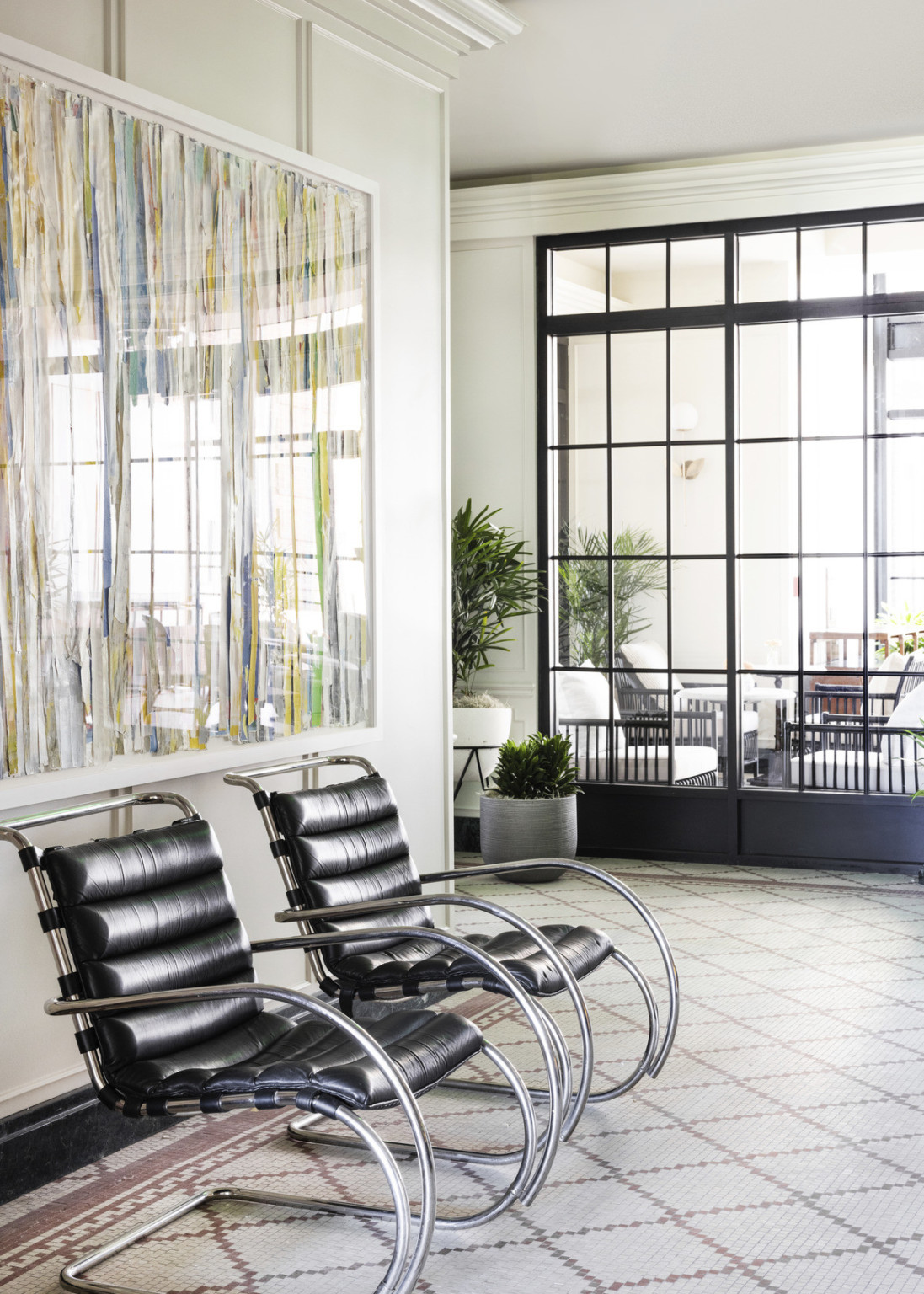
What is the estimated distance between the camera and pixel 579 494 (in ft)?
22.3

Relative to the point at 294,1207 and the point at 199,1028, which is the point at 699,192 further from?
the point at 294,1207

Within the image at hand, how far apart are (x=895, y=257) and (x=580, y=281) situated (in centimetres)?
154

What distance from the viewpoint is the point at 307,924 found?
3.28 m

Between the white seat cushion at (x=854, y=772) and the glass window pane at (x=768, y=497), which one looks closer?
the white seat cushion at (x=854, y=772)

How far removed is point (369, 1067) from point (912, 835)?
4.47 meters

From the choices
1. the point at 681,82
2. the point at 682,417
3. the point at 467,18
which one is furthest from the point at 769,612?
the point at 467,18

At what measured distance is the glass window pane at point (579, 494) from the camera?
6.74 m

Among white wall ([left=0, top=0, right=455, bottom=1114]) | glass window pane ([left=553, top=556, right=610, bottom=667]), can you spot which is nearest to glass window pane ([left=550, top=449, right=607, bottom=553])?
glass window pane ([left=553, top=556, right=610, bottom=667])

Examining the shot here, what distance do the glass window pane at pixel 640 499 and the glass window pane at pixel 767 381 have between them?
461 millimetres

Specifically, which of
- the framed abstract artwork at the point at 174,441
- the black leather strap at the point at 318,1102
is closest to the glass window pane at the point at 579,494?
the framed abstract artwork at the point at 174,441

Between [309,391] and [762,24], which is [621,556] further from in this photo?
[309,391]

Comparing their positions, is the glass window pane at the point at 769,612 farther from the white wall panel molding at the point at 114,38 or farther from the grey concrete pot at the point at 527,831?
the white wall panel molding at the point at 114,38

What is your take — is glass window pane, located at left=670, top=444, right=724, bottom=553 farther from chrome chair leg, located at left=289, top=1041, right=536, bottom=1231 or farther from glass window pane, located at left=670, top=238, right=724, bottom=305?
chrome chair leg, located at left=289, top=1041, right=536, bottom=1231

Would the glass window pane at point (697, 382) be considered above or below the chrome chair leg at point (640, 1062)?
above
